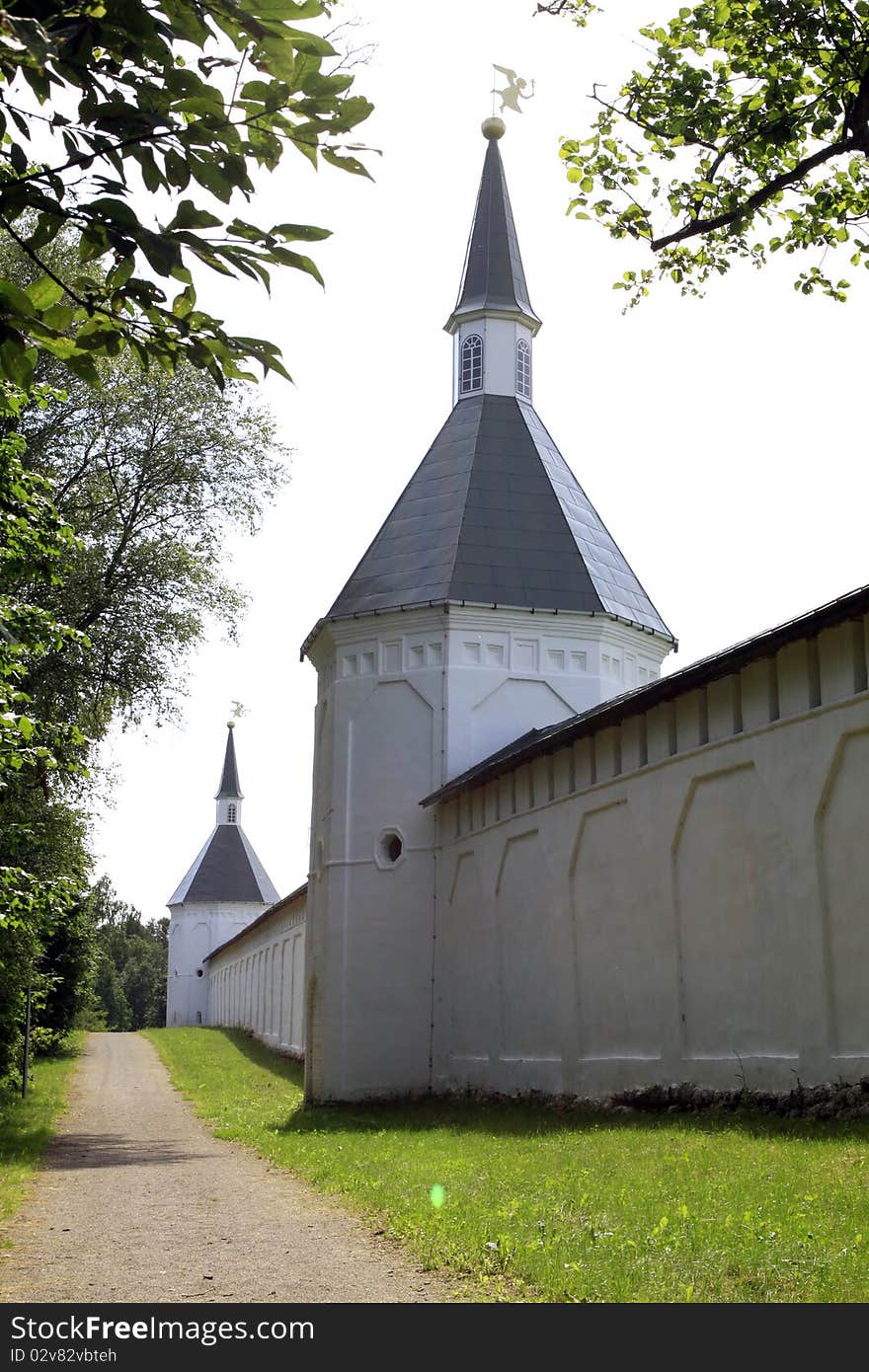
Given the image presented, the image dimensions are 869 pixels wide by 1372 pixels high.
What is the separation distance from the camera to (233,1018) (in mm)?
59250

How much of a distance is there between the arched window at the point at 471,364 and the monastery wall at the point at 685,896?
33.9 feet

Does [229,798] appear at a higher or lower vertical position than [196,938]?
higher

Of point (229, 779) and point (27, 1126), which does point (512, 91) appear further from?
point (229, 779)

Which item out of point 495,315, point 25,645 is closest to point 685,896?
point 25,645

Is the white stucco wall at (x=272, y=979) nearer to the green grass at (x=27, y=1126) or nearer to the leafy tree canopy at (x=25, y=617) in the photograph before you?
the green grass at (x=27, y=1126)

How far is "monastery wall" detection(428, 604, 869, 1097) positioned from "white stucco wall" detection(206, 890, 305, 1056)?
1022 cm

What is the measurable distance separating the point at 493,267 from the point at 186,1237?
78.3ft

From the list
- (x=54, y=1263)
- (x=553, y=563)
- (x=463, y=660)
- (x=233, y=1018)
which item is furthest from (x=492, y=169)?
(x=233, y=1018)

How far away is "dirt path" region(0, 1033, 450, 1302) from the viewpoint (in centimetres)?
694

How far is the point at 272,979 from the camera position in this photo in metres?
44.7

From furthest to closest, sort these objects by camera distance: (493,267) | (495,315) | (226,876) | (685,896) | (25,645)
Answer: (226,876) < (493,267) < (495,315) < (685,896) < (25,645)

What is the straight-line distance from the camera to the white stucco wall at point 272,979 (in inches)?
1479

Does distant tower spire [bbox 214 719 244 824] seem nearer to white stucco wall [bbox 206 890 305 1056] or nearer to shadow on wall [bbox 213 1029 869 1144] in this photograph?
white stucco wall [bbox 206 890 305 1056]
